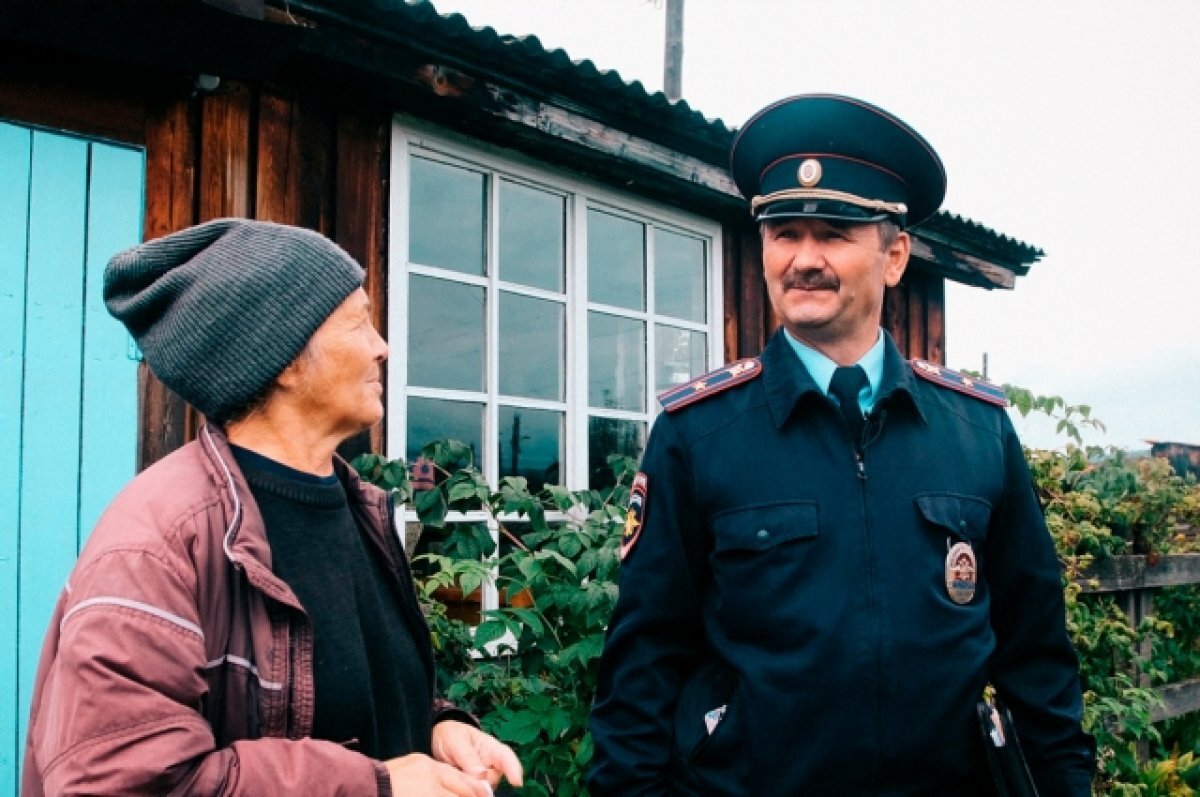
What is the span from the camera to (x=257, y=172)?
11.1ft

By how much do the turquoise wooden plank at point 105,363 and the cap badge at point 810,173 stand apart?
218 centimetres

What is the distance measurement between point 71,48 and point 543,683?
7.57ft

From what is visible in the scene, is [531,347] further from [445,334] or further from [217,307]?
[217,307]

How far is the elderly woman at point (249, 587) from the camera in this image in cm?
116

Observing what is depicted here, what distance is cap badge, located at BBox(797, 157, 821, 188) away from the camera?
6.20 ft

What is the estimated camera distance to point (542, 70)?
3734 mm

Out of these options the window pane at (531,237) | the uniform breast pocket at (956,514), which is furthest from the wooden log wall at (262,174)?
the uniform breast pocket at (956,514)

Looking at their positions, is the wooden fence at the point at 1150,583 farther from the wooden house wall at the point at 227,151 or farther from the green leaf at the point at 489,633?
the wooden house wall at the point at 227,151

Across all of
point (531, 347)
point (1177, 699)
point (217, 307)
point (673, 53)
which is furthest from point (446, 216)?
point (673, 53)

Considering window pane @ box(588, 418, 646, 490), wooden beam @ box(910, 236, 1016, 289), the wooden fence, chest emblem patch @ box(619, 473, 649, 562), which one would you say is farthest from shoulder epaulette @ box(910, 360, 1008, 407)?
wooden beam @ box(910, 236, 1016, 289)

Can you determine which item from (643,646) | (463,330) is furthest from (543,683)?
(463,330)

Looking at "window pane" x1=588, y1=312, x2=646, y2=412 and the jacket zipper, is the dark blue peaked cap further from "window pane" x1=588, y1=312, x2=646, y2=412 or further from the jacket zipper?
"window pane" x1=588, y1=312, x2=646, y2=412

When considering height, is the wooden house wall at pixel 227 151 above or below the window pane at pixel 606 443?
above

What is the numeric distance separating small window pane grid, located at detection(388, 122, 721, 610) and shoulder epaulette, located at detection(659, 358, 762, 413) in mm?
1956
